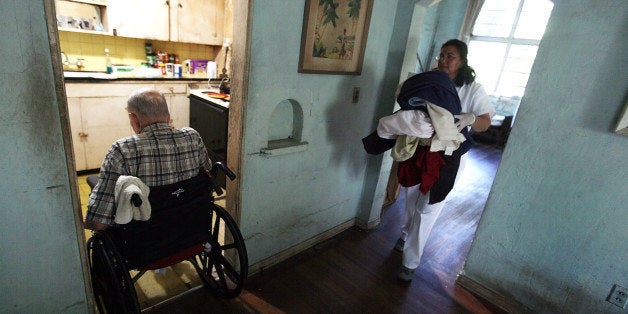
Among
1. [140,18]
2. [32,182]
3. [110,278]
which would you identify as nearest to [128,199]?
[32,182]

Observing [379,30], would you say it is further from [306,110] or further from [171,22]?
[171,22]

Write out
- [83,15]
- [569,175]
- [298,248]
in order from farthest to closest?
[83,15] < [298,248] < [569,175]

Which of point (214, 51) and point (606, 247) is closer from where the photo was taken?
point (606, 247)

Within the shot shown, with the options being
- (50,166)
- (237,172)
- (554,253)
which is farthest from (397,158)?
(50,166)

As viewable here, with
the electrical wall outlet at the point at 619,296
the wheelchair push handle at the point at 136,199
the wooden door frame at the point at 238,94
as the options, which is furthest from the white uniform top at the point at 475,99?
the wheelchair push handle at the point at 136,199

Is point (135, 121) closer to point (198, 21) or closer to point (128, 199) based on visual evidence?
point (128, 199)

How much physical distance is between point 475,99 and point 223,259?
169 cm

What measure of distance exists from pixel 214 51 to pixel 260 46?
3.07 meters

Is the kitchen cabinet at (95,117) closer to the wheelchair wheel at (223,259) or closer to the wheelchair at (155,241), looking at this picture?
the wheelchair wheel at (223,259)

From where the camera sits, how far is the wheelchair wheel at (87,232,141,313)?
4.01ft

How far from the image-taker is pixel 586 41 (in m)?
1.60

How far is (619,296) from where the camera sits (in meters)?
1.68

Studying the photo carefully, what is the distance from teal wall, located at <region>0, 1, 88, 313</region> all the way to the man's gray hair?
11.7 inches

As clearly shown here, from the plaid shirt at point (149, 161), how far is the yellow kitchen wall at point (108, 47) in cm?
263
